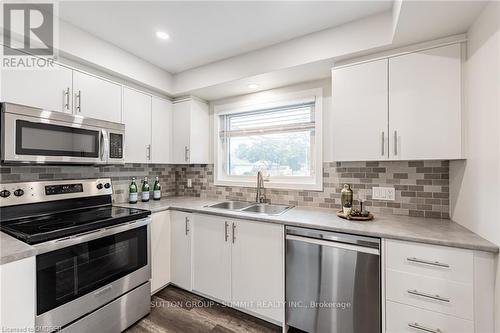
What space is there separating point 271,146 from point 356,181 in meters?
1.00

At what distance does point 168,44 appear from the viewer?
2.01m

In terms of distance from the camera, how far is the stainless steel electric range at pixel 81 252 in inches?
51.9

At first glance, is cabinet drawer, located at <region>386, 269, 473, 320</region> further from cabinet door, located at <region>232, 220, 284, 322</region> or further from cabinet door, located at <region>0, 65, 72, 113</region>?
cabinet door, located at <region>0, 65, 72, 113</region>

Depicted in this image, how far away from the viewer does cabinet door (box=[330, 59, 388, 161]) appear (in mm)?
1664

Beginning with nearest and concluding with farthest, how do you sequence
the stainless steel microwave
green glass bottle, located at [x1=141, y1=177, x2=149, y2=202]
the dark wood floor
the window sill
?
the stainless steel microwave, the dark wood floor, the window sill, green glass bottle, located at [x1=141, y1=177, x2=149, y2=202]

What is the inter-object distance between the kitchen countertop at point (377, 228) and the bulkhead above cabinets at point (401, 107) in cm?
48

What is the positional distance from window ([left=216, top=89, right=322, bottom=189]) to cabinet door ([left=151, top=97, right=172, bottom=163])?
625 mm

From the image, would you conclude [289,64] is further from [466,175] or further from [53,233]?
[53,233]

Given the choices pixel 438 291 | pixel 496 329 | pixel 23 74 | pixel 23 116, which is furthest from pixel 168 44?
pixel 496 329

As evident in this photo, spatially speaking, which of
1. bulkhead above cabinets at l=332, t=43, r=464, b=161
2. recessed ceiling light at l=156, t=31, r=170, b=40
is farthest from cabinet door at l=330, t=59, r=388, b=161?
recessed ceiling light at l=156, t=31, r=170, b=40

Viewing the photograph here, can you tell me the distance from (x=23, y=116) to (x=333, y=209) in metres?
2.52

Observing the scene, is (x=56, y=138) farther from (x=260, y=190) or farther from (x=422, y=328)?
(x=422, y=328)

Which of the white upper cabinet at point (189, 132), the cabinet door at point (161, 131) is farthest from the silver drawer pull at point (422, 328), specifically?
the cabinet door at point (161, 131)

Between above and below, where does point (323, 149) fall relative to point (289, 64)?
below
